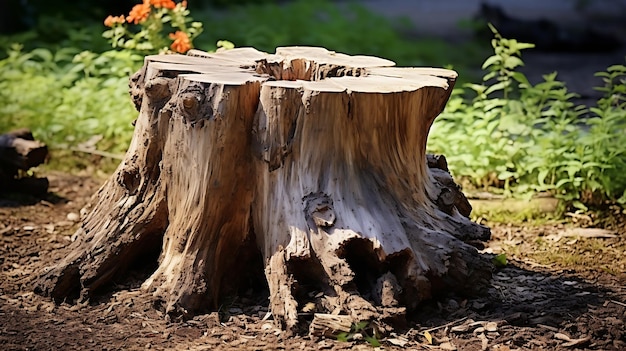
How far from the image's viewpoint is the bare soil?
3105 millimetres

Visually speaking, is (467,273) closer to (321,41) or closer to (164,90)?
(164,90)

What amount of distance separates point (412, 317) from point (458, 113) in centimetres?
258

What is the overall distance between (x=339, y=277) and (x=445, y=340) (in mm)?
479

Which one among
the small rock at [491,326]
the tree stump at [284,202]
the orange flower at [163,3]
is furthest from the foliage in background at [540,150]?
the orange flower at [163,3]

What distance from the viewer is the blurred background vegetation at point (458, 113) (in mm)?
4922

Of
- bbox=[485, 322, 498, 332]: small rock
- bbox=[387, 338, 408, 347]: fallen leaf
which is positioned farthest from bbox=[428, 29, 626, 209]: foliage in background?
bbox=[387, 338, 408, 347]: fallen leaf

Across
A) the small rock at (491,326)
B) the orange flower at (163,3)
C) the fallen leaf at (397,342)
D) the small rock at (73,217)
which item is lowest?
the fallen leaf at (397,342)

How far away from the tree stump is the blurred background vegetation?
1521mm

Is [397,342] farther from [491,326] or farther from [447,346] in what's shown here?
[491,326]

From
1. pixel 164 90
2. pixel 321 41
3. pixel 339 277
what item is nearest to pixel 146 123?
pixel 164 90

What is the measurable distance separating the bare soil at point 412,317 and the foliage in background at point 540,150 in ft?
2.28

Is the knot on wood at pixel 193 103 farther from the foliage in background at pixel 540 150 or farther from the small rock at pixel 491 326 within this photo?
the foliage in background at pixel 540 150

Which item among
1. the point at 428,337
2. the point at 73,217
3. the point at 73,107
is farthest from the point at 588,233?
the point at 73,107

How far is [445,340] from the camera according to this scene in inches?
124
